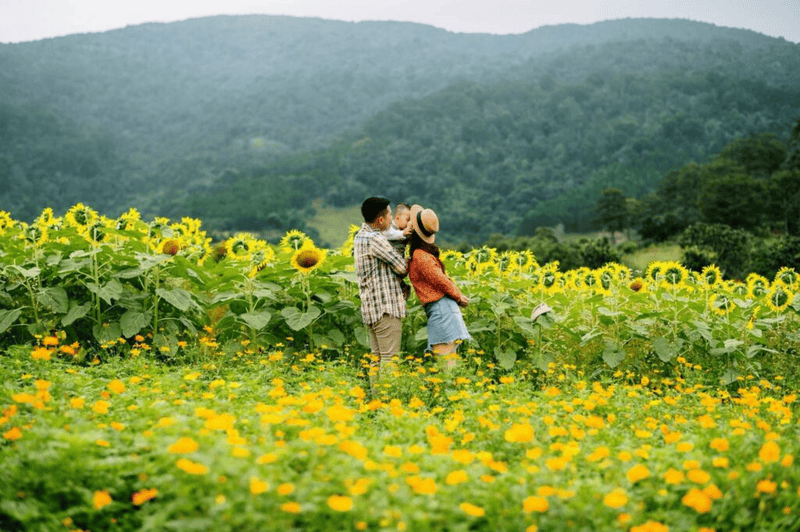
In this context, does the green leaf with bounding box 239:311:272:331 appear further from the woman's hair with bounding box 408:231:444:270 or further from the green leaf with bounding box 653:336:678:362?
the green leaf with bounding box 653:336:678:362

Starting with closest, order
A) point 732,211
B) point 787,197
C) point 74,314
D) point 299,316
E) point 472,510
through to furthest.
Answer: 1. point 472,510
2. point 74,314
3. point 299,316
4. point 787,197
5. point 732,211

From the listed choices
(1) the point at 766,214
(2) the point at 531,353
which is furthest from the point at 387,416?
(1) the point at 766,214

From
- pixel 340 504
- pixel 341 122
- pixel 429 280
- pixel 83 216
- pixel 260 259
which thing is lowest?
pixel 340 504

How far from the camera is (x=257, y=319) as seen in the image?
5762 mm

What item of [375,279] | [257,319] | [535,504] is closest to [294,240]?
[257,319]

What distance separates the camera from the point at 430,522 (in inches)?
89.2

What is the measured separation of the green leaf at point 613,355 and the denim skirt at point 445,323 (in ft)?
4.88

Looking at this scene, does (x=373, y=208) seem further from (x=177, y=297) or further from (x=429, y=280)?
(x=177, y=297)

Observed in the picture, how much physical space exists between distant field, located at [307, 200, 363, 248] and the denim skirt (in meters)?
Answer: 79.6

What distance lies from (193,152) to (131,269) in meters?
145

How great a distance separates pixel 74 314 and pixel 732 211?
197ft

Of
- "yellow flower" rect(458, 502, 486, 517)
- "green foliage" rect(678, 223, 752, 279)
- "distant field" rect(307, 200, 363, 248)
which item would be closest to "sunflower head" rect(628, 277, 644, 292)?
"yellow flower" rect(458, 502, 486, 517)

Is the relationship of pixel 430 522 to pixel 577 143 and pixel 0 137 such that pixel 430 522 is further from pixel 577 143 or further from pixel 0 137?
pixel 0 137

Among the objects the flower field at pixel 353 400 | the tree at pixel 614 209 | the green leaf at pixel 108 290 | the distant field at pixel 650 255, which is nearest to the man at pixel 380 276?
the flower field at pixel 353 400
